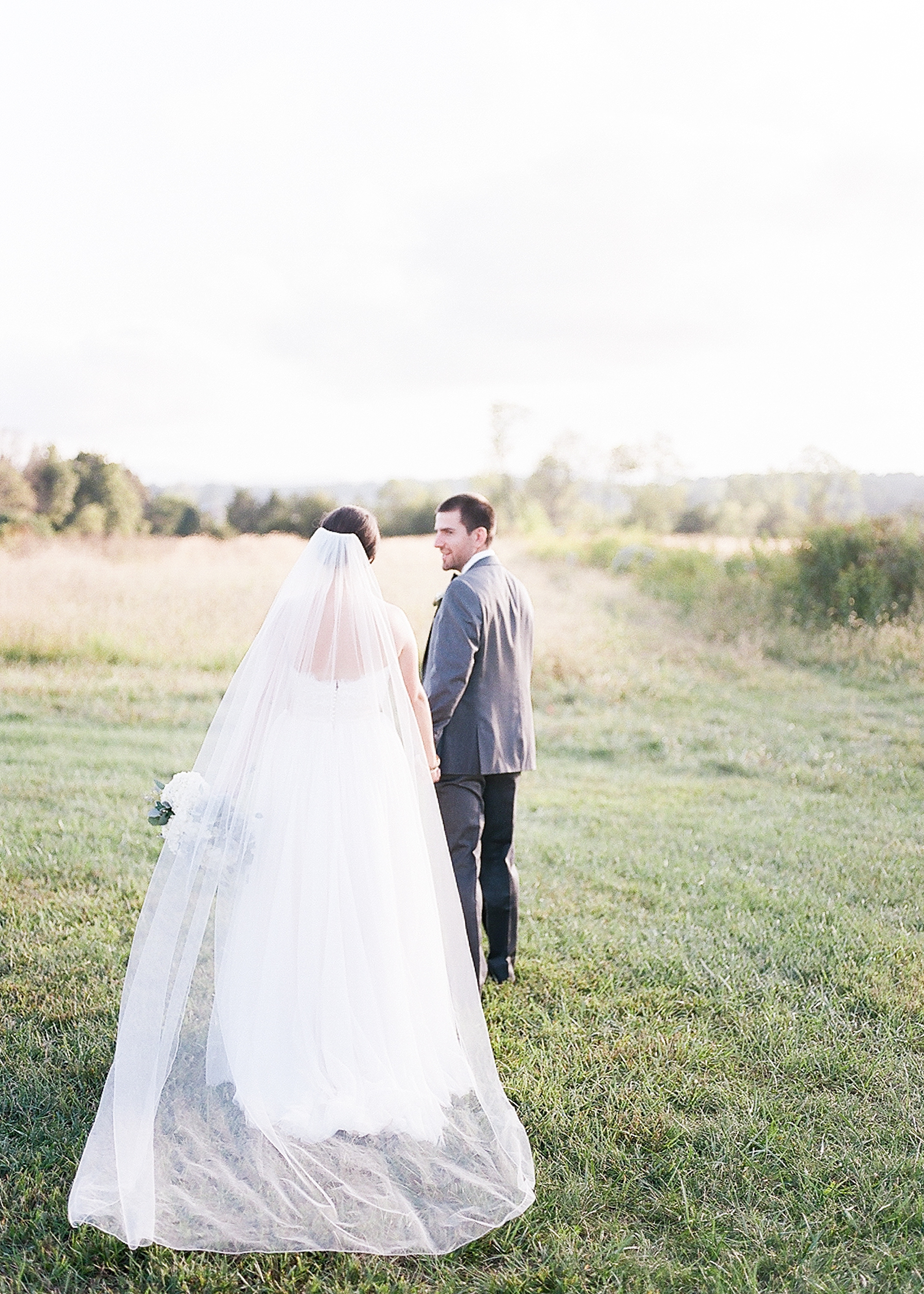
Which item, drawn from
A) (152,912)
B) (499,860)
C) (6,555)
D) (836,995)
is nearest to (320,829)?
(152,912)

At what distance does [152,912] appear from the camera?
309 centimetres

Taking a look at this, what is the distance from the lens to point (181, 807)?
3.16 meters

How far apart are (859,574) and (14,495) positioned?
13923 millimetres

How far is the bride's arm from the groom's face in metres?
0.82

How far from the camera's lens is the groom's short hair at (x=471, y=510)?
4.36 m

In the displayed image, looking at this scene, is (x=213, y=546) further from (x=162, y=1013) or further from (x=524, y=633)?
(x=162, y=1013)

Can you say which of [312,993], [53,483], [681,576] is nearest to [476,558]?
[312,993]

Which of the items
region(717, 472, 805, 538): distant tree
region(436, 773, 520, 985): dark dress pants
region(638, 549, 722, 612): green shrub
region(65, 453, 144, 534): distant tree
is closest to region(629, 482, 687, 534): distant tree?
region(717, 472, 805, 538): distant tree

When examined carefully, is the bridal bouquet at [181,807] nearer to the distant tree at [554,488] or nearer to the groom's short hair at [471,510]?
the groom's short hair at [471,510]

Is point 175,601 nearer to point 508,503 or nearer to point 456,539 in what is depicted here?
point 456,539

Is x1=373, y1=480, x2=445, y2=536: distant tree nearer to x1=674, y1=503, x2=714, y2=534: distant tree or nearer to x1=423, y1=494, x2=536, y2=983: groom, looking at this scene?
x1=674, y1=503, x2=714, y2=534: distant tree

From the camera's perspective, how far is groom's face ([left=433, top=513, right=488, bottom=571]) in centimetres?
438

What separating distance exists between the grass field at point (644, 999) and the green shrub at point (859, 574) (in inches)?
205

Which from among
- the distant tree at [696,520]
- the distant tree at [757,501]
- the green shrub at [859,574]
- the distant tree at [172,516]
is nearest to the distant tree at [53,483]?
the distant tree at [172,516]
